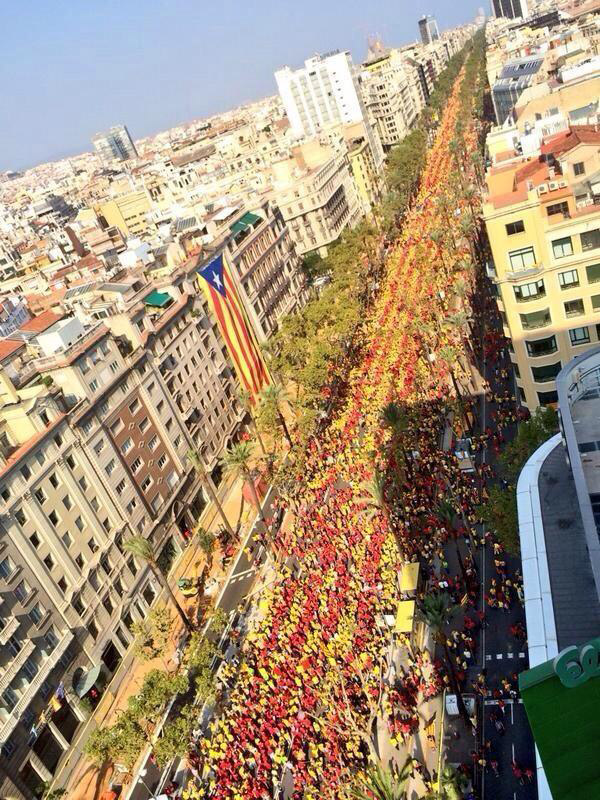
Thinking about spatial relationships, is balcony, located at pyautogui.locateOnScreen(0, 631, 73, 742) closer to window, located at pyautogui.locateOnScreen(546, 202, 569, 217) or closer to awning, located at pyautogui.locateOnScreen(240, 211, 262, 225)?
window, located at pyautogui.locateOnScreen(546, 202, 569, 217)

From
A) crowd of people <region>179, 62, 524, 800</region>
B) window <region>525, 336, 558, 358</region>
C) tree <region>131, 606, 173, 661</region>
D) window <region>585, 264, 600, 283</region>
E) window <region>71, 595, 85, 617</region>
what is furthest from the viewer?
window <region>71, 595, 85, 617</region>

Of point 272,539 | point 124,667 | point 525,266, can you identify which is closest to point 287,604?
point 272,539

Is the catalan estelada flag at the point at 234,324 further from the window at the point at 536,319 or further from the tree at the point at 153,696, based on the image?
the tree at the point at 153,696

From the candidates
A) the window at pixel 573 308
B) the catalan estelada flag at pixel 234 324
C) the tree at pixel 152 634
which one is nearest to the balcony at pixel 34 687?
the tree at pixel 152 634

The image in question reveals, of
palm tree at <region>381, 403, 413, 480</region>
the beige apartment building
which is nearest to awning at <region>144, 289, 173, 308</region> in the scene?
palm tree at <region>381, 403, 413, 480</region>

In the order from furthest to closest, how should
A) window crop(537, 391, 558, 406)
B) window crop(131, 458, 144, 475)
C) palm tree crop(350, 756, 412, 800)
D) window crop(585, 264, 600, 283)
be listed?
1. window crop(131, 458, 144, 475)
2. window crop(537, 391, 558, 406)
3. window crop(585, 264, 600, 283)
4. palm tree crop(350, 756, 412, 800)

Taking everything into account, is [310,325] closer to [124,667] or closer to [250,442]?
[250,442]
